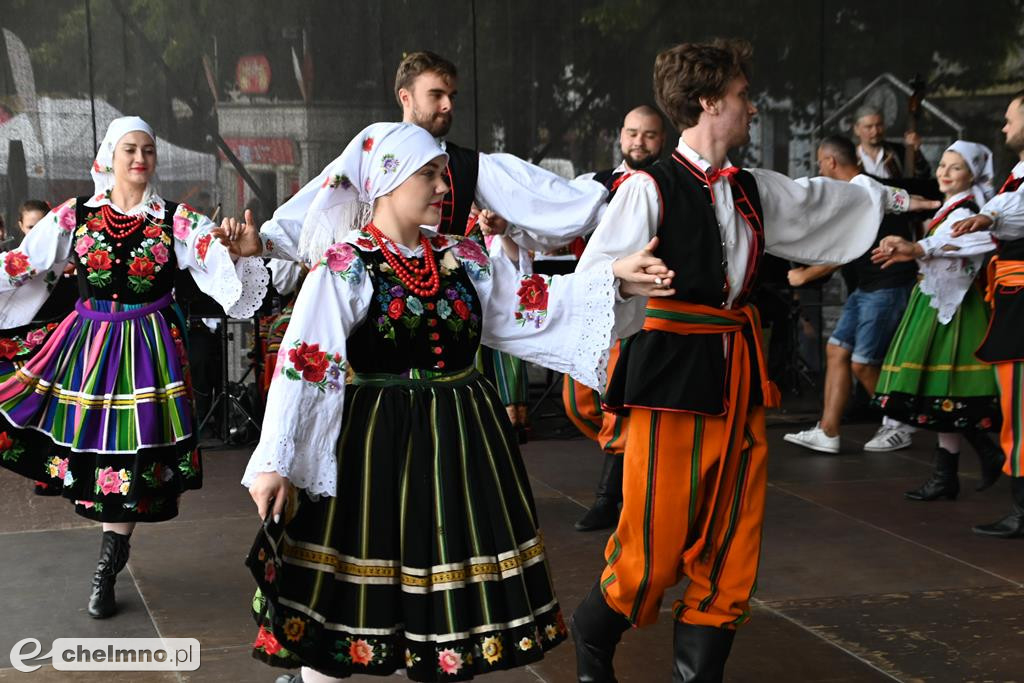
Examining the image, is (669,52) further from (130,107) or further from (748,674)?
(130,107)

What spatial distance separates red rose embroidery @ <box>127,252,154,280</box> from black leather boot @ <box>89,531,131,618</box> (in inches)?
34.6

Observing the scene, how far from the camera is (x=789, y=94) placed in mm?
8672

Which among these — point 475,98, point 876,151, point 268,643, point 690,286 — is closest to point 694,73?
point 690,286

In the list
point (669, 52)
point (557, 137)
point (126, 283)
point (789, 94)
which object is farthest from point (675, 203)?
point (789, 94)

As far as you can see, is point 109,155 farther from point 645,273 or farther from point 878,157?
point 878,157

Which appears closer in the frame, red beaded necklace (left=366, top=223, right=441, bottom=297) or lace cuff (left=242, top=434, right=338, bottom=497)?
lace cuff (left=242, top=434, right=338, bottom=497)

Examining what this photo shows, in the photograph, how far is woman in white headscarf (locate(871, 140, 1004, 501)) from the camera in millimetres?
5621

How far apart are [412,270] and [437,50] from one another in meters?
5.60

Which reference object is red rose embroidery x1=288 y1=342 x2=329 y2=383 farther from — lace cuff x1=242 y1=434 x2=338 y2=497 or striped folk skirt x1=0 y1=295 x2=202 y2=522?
striped folk skirt x1=0 y1=295 x2=202 y2=522

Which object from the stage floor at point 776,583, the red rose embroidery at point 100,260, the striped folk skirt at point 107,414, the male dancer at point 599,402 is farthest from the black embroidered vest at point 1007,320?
Result: the red rose embroidery at point 100,260

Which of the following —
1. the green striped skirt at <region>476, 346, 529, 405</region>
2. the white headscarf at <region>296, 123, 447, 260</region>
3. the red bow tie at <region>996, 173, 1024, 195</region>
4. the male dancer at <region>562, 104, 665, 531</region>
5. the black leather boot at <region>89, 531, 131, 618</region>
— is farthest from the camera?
the green striped skirt at <region>476, 346, 529, 405</region>

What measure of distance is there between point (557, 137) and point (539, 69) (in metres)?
0.46

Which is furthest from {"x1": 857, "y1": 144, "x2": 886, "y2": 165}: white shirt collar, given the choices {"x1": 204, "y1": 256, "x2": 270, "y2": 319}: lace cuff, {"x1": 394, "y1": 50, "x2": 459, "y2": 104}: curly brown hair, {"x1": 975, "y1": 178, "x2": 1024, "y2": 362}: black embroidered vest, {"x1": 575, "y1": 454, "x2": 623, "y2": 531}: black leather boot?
{"x1": 204, "y1": 256, "x2": 270, "y2": 319}: lace cuff

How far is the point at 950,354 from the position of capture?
5.70 meters
